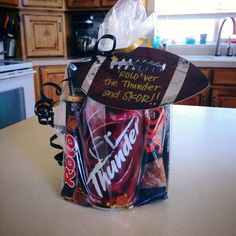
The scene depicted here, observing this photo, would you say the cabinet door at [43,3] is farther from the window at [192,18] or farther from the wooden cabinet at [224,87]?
the wooden cabinet at [224,87]

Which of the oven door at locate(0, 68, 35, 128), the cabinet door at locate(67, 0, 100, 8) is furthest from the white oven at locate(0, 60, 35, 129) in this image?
the cabinet door at locate(67, 0, 100, 8)

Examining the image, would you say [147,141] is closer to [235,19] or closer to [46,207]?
[46,207]

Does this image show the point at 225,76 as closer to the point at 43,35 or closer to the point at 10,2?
the point at 43,35

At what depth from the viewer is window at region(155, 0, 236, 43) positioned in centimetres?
273

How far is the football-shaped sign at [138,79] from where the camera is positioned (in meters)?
0.34

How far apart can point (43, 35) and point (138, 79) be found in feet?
8.42

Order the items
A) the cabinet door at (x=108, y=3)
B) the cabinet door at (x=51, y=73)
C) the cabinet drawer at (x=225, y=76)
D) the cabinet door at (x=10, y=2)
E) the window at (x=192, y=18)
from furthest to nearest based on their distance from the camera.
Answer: the window at (x=192, y=18)
the cabinet door at (x=108, y=3)
the cabinet door at (x=51, y=73)
the cabinet door at (x=10, y=2)
the cabinet drawer at (x=225, y=76)

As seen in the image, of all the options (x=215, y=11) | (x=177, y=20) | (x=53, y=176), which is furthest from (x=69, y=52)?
(x=53, y=176)

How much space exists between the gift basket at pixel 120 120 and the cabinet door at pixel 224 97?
6.46 ft

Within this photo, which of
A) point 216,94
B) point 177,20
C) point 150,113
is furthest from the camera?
point 177,20

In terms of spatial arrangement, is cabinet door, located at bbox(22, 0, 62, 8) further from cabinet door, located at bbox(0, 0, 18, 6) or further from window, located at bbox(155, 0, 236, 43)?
window, located at bbox(155, 0, 236, 43)

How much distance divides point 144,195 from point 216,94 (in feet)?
6.58

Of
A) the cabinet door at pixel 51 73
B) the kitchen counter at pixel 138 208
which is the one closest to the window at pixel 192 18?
the cabinet door at pixel 51 73

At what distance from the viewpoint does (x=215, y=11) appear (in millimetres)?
2738
